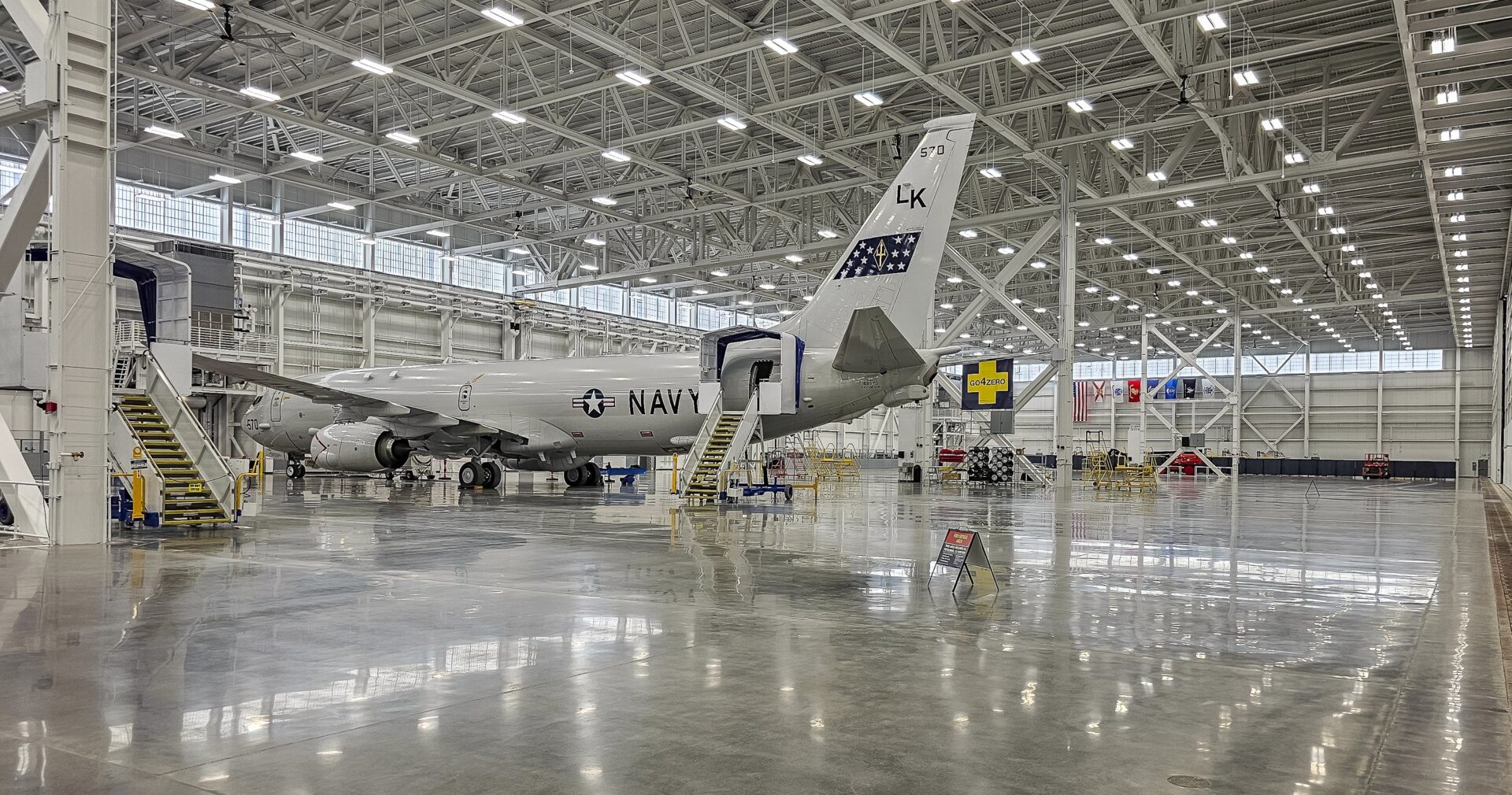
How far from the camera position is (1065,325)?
100ft

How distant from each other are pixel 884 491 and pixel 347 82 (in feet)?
59.1

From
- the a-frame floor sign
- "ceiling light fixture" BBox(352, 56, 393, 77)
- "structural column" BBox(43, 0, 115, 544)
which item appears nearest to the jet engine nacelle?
"ceiling light fixture" BBox(352, 56, 393, 77)

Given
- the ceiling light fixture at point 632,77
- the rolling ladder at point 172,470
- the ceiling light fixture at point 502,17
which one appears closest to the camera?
the rolling ladder at point 172,470

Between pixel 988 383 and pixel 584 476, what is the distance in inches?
569

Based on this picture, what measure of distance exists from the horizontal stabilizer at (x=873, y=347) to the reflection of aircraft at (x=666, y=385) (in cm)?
3

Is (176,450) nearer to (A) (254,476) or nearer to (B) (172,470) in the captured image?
(B) (172,470)

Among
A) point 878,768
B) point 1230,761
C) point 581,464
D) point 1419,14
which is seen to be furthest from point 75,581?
point 581,464

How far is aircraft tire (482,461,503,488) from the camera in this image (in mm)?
26969

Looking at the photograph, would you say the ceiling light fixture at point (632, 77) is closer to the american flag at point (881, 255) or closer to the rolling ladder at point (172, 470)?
the american flag at point (881, 255)

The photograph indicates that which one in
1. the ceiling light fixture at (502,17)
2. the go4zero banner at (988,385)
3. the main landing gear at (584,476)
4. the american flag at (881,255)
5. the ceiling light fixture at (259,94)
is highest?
the ceiling light fixture at (502,17)

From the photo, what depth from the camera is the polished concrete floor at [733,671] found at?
3.85 meters

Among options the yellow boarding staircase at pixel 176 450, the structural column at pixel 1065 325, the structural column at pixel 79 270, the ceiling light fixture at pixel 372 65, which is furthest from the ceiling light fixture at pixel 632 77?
the structural column at pixel 1065 325

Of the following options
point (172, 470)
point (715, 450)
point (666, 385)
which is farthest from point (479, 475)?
point (172, 470)

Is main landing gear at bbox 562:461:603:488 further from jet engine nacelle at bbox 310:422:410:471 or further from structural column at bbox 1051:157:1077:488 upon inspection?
structural column at bbox 1051:157:1077:488
